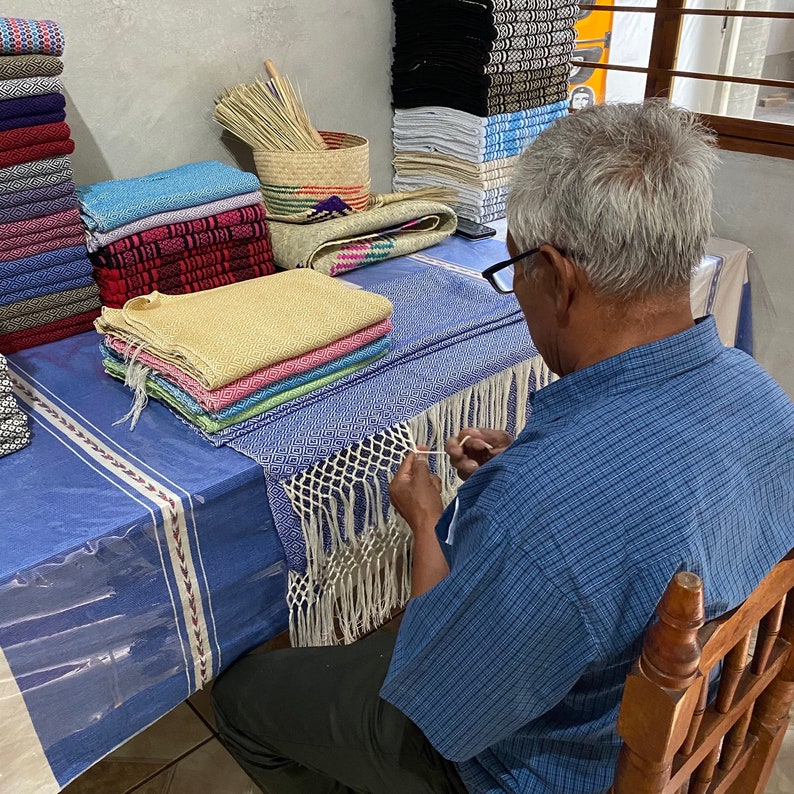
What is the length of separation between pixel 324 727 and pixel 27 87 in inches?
40.3

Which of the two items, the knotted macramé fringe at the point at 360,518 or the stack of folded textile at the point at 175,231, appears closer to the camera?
the knotted macramé fringe at the point at 360,518

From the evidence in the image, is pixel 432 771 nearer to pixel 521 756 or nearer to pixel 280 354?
pixel 521 756

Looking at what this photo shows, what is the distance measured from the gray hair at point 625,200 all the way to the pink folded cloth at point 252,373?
1.40ft

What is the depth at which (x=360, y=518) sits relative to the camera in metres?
1.12

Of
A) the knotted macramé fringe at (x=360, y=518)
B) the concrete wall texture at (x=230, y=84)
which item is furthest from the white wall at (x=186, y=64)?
the knotted macramé fringe at (x=360, y=518)

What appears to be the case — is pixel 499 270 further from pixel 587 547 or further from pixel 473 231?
pixel 473 231

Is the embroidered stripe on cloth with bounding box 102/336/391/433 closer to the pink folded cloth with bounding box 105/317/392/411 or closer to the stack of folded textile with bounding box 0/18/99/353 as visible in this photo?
the pink folded cloth with bounding box 105/317/392/411

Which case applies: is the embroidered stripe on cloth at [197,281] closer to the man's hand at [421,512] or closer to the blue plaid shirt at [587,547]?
the man's hand at [421,512]

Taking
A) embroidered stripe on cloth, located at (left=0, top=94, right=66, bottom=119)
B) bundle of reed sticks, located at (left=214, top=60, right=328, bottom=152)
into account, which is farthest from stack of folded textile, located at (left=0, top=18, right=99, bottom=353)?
bundle of reed sticks, located at (left=214, top=60, right=328, bottom=152)

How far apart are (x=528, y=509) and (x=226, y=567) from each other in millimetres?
481

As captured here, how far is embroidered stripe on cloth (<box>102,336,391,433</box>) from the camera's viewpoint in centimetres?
105

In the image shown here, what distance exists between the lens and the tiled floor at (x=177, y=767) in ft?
4.79

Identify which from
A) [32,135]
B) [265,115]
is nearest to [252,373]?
[32,135]

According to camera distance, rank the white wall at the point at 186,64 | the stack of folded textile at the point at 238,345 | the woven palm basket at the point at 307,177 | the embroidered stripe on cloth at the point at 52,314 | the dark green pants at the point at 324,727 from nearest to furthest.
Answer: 1. the dark green pants at the point at 324,727
2. the stack of folded textile at the point at 238,345
3. the embroidered stripe on cloth at the point at 52,314
4. the white wall at the point at 186,64
5. the woven palm basket at the point at 307,177
